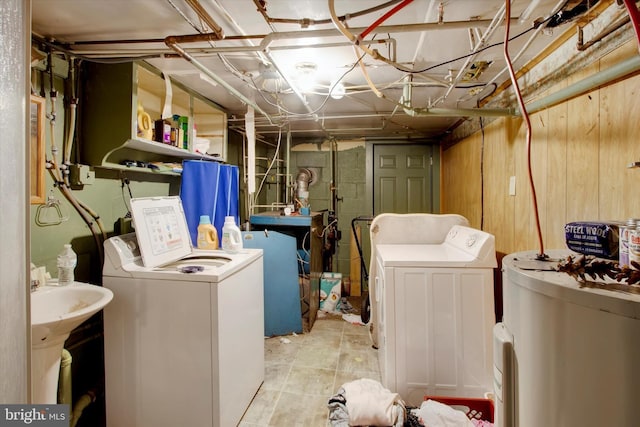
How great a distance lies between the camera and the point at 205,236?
2.17m

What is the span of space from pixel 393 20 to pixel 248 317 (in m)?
1.83

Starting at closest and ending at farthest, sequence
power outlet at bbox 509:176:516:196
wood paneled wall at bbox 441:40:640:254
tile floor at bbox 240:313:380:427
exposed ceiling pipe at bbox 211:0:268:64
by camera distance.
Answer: wood paneled wall at bbox 441:40:640:254 → exposed ceiling pipe at bbox 211:0:268:64 → tile floor at bbox 240:313:380:427 → power outlet at bbox 509:176:516:196

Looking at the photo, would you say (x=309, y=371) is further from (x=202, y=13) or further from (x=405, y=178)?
(x=405, y=178)

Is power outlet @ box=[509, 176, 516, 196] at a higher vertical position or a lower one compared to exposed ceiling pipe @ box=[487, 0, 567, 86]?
lower

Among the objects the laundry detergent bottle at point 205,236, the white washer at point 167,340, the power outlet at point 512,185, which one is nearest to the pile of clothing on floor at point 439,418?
the white washer at point 167,340

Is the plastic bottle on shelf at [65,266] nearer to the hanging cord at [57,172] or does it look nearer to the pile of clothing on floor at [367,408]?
the hanging cord at [57,172]

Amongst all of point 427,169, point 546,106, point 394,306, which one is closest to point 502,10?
point 546,106

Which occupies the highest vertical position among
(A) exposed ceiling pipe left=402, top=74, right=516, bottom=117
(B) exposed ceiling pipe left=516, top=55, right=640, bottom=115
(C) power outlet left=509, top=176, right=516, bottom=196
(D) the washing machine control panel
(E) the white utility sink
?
(A) exposed ceiling pipe left=402, top=74, right=516, bottom=117

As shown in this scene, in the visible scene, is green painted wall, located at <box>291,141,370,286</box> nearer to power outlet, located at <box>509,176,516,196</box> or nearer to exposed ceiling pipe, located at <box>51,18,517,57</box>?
power outlet, located at <box>509,176,516,196</box>

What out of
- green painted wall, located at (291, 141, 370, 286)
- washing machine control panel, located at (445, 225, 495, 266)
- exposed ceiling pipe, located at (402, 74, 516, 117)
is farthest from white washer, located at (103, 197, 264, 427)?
green painted wall, located at (291, 141, 370, 286)

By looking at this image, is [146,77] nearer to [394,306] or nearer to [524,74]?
[394,306]

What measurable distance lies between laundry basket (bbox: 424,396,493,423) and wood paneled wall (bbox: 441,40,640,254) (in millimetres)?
926

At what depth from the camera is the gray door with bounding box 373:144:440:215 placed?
4.30 metres

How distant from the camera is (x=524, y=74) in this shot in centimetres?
201
